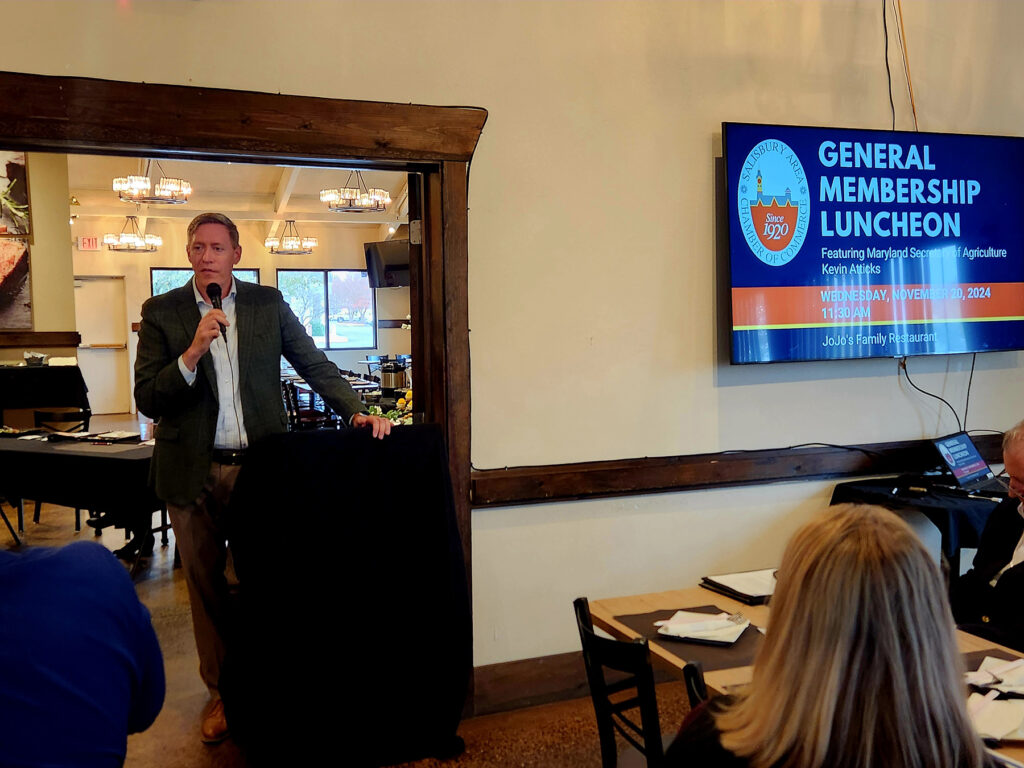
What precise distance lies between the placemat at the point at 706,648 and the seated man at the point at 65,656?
1135 millimetres

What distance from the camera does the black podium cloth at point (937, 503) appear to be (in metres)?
3.28

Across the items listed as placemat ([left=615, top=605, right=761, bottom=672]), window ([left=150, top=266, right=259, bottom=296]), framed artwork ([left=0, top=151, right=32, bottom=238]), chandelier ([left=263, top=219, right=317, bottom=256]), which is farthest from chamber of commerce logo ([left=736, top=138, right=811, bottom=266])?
window ([left=150, top=266, right=259, bottom=296])

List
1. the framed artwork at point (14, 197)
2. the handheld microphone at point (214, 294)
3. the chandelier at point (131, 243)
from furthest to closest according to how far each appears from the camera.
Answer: the chandelier at point (131, 243) < the framed artwork at point (14, 197) < the handheld microphone at point (214, 294)

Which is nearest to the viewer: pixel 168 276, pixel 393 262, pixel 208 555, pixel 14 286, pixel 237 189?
pixel 208 555

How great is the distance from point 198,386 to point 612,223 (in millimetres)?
1643

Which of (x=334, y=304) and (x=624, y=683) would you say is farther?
(x=334, y=304)

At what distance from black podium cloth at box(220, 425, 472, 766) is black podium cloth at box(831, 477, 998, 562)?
5.94 ft

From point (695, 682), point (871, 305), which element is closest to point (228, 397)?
point (695, 682)

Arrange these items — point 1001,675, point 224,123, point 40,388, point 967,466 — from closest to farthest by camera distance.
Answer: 1. point 1001,675
2. point 224,123
3. point 967,466
4. point 40,388

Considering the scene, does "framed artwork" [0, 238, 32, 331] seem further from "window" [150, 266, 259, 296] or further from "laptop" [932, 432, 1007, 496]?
"laptop" [932, 432, 1007, 496]

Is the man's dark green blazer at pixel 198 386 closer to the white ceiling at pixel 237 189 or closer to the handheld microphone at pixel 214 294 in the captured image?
the handheld microphone at pixel 214 294

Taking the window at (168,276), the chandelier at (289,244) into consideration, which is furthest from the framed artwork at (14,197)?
the window at (168,276)

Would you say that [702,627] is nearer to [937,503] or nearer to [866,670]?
[866,670]

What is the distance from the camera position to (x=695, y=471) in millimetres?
3496
